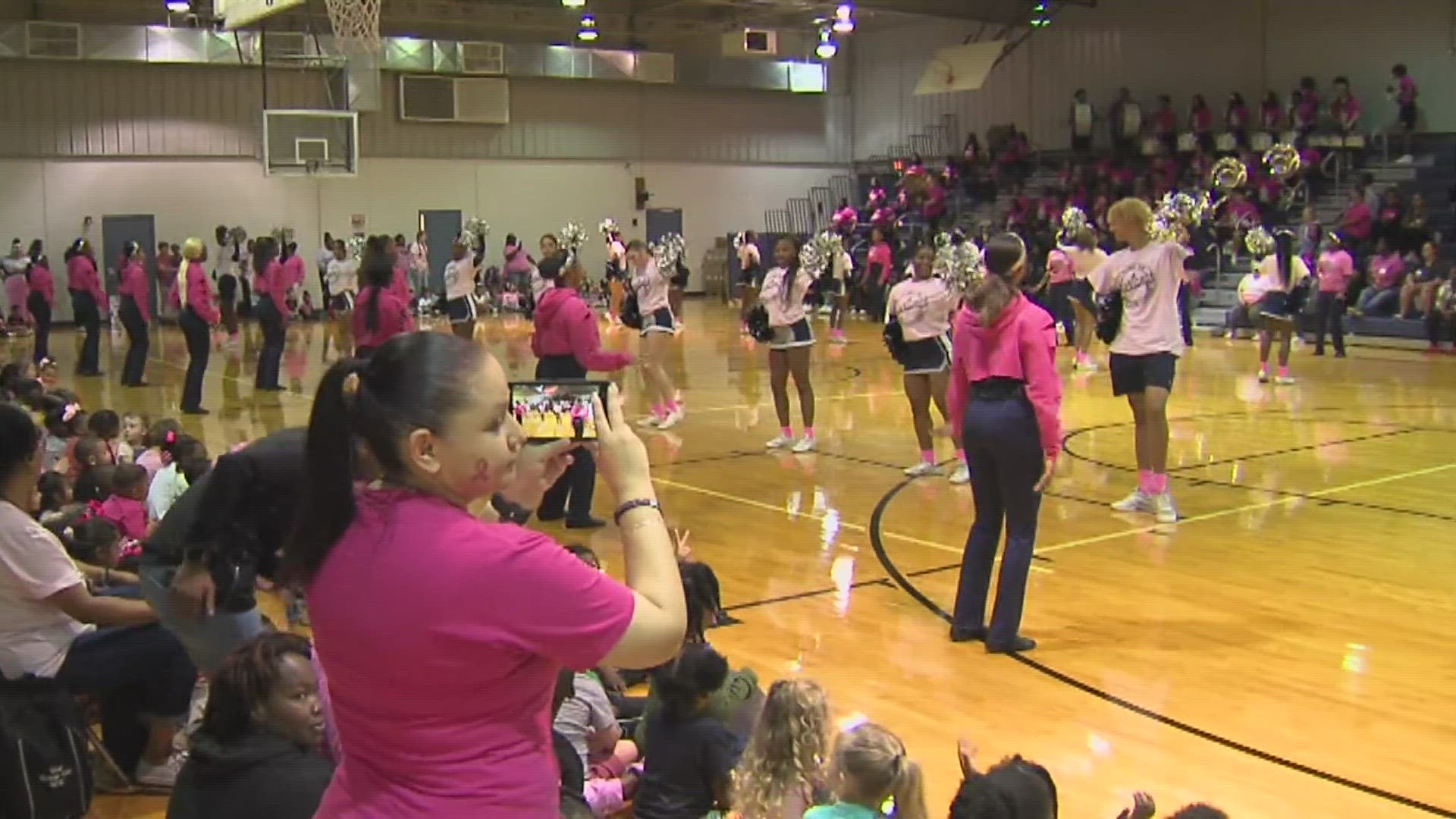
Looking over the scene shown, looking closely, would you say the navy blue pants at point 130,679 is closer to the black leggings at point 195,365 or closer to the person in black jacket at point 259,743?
the person in black jacket at point 259,743

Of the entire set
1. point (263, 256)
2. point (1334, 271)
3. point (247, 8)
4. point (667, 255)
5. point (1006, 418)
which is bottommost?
point (1006, 418)

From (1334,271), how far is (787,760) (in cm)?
1532

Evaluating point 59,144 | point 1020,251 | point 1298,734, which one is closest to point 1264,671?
point 1298,734

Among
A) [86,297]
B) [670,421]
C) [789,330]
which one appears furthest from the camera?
[86,297]

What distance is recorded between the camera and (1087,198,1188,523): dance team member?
7770mm

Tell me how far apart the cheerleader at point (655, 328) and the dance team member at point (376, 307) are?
122 inches

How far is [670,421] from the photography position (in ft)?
40.0

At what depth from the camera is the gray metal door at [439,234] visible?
93.4 feet

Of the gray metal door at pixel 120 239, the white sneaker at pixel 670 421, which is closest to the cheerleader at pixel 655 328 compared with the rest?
the white sneaker at pixel 670 421

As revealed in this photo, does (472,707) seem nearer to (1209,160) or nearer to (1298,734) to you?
(1298,734)

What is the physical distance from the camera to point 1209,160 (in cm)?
2344

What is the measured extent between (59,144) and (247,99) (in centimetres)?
332

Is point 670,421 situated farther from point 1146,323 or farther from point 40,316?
point 40,316

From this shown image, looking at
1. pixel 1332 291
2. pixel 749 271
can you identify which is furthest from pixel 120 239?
pixel 1332 291
